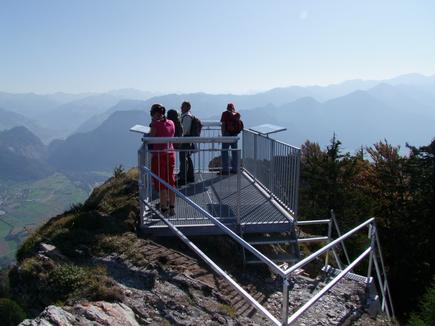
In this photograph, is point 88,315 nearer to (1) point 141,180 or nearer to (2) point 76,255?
(2) point 76,255

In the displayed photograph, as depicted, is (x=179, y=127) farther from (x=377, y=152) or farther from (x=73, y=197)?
(x=73, y=197)

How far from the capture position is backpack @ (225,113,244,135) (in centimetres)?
1188

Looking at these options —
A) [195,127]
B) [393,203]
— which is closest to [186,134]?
[195,127]

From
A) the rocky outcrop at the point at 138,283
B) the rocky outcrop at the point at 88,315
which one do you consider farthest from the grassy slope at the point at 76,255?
the rocky outcrop at the point at 88,315

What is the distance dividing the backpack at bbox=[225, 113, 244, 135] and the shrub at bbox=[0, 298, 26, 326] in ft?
25.1

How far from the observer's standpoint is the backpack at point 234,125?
11.9m

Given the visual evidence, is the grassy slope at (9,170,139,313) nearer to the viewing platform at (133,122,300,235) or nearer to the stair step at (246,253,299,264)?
the viewing platform at (133,122,300,235)

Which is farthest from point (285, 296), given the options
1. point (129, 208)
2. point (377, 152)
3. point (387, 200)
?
point (377, 152)

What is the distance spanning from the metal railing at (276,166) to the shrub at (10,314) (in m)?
5.24

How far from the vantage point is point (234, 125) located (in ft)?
39.0

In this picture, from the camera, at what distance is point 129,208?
8.70 m

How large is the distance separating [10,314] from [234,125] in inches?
309

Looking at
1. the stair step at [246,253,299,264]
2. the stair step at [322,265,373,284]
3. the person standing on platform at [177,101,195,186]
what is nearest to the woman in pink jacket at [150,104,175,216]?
the stair step at [246,253,299,264]

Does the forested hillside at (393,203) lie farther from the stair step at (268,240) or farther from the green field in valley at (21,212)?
the green field in valley at (21,212)
